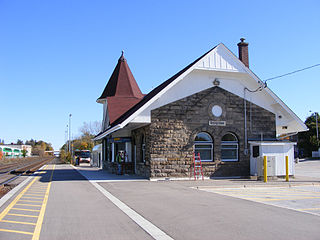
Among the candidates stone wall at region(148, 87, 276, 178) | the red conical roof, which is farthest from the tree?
stone wall at region(148, 87, 276, 178)

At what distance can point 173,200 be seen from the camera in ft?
34.4

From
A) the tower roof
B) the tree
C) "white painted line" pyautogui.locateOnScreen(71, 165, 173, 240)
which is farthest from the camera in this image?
the tree

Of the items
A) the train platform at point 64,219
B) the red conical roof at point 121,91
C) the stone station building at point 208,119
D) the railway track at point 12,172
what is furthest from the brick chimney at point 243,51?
the railway track at point 12,172

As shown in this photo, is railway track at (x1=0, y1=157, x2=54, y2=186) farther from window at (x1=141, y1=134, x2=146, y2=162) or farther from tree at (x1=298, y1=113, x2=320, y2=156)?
tree at (x1=298, y1=113, x2=320, y2=156)

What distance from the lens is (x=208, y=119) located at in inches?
723

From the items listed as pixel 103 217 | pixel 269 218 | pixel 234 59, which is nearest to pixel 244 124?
pixel 234 59

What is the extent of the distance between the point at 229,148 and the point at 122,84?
1285cm

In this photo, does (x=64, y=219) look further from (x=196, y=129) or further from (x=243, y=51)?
(x=243, y=51)

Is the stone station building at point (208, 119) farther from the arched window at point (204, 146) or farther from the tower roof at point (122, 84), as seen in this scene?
the tower roof at point (122, 84)

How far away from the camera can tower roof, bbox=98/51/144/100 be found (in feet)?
92.0

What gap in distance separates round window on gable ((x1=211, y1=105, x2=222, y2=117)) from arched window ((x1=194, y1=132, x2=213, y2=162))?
125 centimetres

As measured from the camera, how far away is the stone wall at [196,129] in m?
17.4

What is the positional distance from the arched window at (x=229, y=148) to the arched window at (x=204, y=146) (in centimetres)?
76

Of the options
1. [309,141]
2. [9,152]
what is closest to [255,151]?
[309,141]
